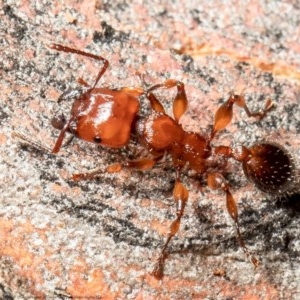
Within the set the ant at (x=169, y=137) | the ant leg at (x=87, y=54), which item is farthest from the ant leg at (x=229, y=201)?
the ant leg at (x=87, y=54)

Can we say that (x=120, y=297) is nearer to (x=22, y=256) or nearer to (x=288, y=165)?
(x=22, y=256)

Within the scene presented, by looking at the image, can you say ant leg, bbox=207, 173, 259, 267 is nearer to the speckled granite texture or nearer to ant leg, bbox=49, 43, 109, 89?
the speckled granite texture

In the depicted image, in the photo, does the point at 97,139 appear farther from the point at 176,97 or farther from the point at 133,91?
the point at 176,97

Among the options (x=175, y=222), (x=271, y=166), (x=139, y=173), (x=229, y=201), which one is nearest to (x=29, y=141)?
(x=139, y=173)

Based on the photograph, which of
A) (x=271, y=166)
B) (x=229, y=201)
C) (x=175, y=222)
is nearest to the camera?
(x=175, y=222)

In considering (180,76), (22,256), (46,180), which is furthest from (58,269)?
(180,76)

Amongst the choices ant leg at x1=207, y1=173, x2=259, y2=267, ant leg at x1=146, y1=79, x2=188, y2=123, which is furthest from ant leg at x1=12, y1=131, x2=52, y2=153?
ant leg at x1=207, y1=173, x2=259, y2=267
